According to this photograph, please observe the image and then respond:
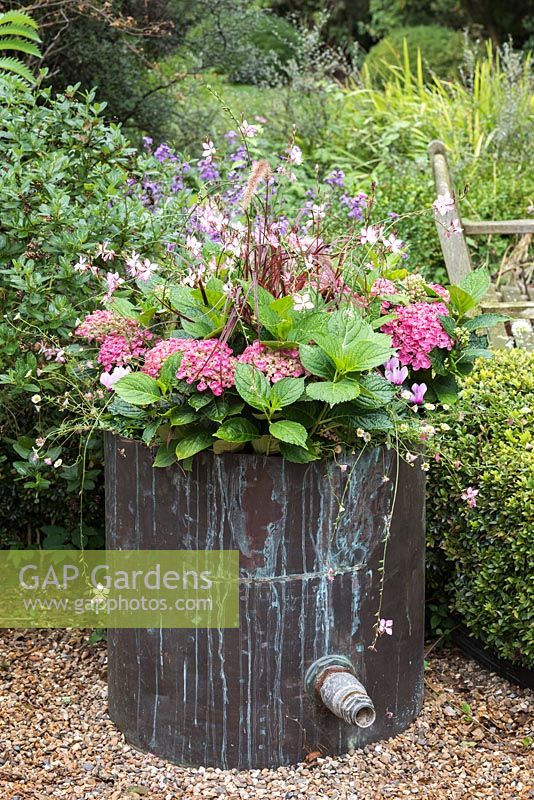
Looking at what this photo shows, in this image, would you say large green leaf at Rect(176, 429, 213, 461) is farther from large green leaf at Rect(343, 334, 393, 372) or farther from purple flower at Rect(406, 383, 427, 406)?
purple flower at Rect(406, 383, 427, 406)

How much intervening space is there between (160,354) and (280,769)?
3.61 ft

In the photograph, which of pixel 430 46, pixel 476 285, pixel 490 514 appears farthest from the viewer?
pixel 430 46

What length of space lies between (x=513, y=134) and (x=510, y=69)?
94 centimetres

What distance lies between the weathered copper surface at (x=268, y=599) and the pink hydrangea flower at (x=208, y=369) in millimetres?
200

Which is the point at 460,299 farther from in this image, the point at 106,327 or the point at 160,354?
the point at 106,327

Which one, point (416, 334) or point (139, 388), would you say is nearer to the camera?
point (139, 388)

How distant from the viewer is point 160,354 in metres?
2.25

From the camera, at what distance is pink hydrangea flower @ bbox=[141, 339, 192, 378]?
87.9 inches

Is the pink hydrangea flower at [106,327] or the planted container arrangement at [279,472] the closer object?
the planted container arrangement at [279,472]

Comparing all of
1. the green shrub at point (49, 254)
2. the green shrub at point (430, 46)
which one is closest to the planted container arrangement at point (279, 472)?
the green shrub at point (49, 254)

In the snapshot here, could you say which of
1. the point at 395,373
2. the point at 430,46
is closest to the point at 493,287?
the point at 395,373

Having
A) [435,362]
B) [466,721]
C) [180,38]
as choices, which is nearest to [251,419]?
[435,362]

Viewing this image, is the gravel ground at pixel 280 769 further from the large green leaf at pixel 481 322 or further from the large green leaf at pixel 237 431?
the large green leaf at pixel 481 322

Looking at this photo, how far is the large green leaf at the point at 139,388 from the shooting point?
7.09ft
